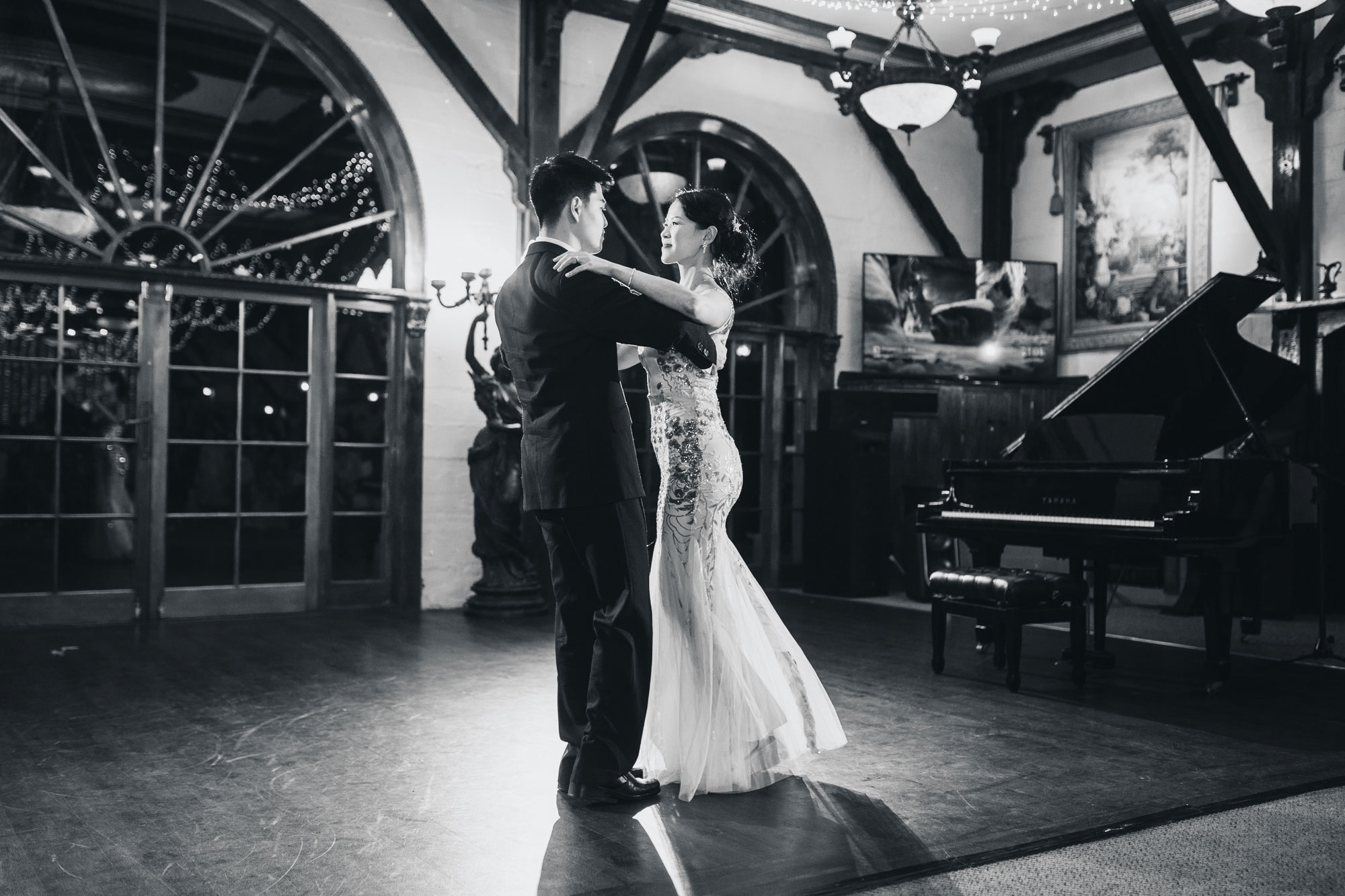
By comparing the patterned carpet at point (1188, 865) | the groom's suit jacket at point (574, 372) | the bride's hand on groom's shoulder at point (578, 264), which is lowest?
the patterned carpet at point (1188, 865)

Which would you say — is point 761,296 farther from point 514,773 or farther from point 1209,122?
point 514,773

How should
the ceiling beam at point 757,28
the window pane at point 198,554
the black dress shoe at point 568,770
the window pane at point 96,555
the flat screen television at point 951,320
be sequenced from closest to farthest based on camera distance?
the black dress shoe at point 568,770, the window pane at point 96,555, the window pane at point 198,554, the ceiling beam at point 757,28, the flat screen television at point 951,320

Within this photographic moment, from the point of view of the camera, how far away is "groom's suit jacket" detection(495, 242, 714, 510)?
2.79 metres

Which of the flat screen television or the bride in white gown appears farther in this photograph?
the flat screen television

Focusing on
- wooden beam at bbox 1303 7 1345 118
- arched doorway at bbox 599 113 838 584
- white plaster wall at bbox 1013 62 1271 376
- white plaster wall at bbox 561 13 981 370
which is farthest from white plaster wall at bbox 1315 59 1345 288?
arched doorway at bbox 599 113 838 584

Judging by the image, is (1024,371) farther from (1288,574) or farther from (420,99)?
(420,99)

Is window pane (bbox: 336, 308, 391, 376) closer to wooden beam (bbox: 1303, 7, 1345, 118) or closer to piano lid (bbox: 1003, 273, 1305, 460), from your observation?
piano lid (bbox: 1003, 273, 1305, 460)

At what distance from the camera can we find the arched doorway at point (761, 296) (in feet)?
27.6

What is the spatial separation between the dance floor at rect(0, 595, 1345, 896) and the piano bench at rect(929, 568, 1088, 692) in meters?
0.16

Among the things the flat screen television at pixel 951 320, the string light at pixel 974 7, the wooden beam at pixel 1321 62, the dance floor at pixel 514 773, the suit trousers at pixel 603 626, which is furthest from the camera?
the flat screen television at pixel 951 320

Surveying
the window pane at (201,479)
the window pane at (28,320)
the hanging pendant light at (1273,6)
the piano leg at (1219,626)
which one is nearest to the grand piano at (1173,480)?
the piano leg at (1219,626)

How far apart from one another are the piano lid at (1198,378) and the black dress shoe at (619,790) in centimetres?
272

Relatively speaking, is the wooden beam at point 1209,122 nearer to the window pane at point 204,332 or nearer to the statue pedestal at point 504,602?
the statue pedestal at point 504,602

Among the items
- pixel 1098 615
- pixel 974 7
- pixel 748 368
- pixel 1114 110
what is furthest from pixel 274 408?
pixel 1114 110
